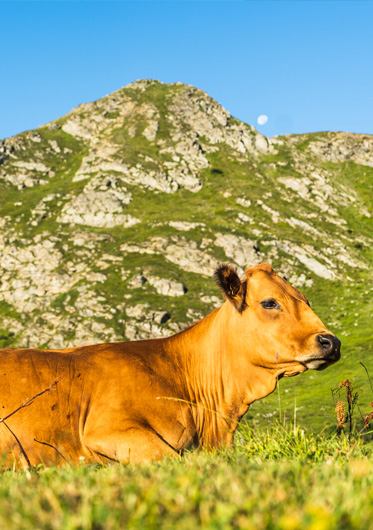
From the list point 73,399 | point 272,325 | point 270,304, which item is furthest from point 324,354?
point 73,399

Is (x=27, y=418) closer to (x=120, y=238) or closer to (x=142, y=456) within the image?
(x=142, y=456)

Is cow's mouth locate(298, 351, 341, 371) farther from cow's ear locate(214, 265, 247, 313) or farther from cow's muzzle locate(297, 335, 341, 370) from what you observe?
cow's ear locate(214, 265, 247, 313)

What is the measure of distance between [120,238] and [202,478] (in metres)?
194

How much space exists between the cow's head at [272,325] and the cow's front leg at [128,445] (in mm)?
2511

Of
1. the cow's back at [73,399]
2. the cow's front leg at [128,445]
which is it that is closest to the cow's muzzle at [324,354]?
the cow's back at [73,399]

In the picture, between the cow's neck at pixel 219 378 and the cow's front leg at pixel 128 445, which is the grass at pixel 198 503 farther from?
the cow's neck at pixel 219 378

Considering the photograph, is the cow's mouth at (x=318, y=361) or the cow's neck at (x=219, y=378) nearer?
the cow's mouth at (x=318, y=361)

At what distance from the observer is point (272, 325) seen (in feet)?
28.1

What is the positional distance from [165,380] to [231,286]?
2.06 metres

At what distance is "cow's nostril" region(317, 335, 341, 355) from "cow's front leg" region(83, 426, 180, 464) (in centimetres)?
284

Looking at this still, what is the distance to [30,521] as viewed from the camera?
2.69 metres

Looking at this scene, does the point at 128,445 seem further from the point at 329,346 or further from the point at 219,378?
the point at 329,346

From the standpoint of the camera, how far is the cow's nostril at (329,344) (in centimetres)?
770

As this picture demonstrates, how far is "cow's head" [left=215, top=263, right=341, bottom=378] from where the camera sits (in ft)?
26.7
